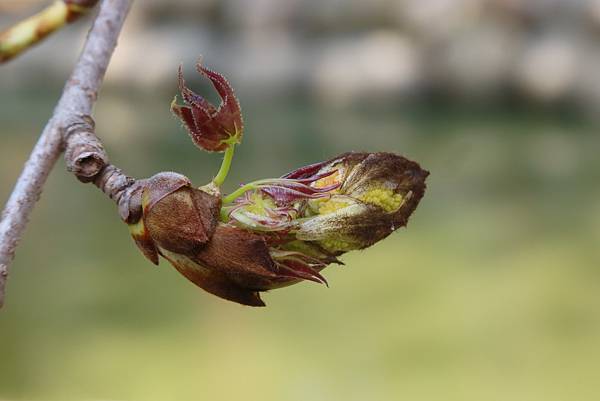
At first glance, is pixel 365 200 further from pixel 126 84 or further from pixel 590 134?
pixel 126 84

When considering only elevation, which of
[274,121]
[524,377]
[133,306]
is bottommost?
[524,377]

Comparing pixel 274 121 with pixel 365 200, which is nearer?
pixel 365 200

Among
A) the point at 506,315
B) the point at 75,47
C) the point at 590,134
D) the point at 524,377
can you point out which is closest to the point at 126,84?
the point at 75,47

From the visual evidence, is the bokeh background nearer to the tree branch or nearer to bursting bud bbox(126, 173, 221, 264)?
→ the tree branch

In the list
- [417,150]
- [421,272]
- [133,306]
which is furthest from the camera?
[417,150]

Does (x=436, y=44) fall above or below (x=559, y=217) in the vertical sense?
above

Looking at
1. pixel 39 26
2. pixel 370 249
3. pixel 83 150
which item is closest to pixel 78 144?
pixel 83 150

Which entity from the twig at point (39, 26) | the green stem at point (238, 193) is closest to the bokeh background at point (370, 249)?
the twig at point (39, 26)

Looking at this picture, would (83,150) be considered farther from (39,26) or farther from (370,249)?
(370,249)
